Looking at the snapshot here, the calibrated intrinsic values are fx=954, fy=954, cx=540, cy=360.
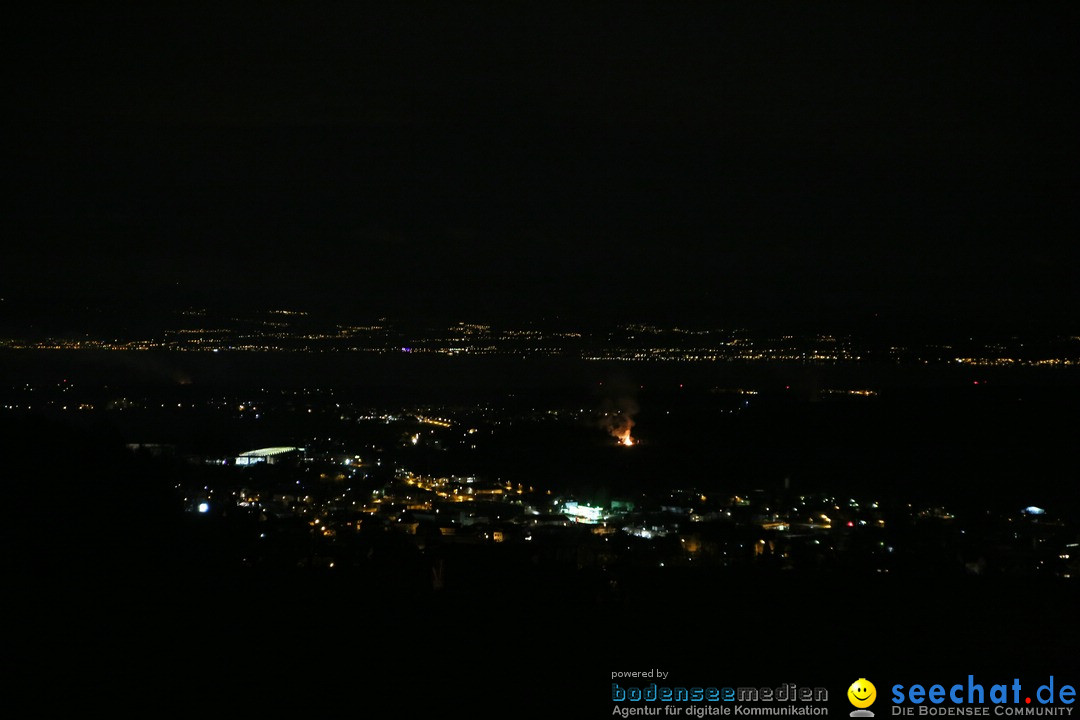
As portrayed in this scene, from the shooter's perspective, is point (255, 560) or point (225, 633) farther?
point (255, 560)

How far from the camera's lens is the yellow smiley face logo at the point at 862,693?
4.34m

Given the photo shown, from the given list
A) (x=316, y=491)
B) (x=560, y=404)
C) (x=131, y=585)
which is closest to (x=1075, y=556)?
(x=131, y=585)

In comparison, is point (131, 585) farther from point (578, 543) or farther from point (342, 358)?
point (342, 358)

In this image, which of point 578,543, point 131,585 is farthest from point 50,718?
point 578,543

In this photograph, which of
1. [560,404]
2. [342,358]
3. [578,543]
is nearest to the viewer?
[578,543]

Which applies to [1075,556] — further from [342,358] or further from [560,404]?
[342,358]

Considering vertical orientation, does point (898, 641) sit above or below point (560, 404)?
below

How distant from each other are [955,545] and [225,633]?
6547 mm

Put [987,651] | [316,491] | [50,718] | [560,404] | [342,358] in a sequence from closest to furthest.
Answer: [50,718] < [987,651] < [316,491] < [560,404] < [342,358]

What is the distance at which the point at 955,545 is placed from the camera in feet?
28.8

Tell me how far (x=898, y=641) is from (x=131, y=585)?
4496 mm

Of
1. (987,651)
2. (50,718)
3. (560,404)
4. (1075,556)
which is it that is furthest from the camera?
→ (560,404)

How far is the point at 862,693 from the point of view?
4414mm

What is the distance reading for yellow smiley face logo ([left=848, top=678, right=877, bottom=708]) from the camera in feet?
14.2
